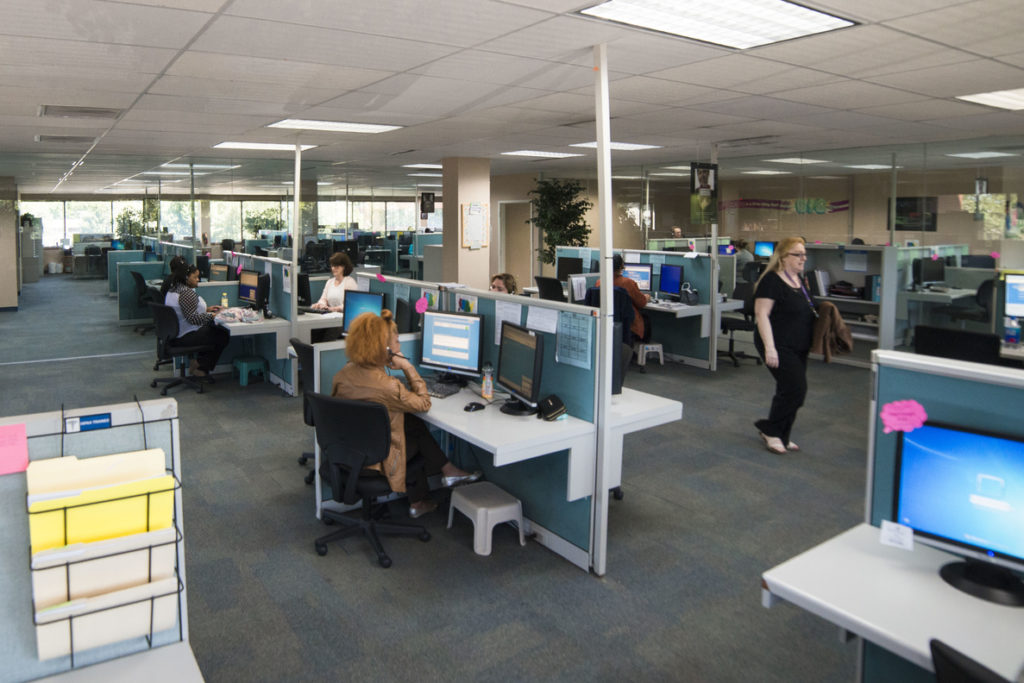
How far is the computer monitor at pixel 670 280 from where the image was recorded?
7840 millimetres

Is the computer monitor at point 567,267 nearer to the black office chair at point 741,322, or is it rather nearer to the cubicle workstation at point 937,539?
the black office chair at point 741,322

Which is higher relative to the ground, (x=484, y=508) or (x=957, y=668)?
(x=957, y=668)

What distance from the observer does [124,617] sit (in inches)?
52.9

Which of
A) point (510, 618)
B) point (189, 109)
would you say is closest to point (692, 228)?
point (189, 109)

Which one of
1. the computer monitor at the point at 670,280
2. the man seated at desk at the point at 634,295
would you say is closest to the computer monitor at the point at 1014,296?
the man seated at desk at the point at 634,295

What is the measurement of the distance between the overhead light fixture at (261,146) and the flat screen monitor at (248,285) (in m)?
1.36

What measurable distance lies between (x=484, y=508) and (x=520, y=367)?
70 cm

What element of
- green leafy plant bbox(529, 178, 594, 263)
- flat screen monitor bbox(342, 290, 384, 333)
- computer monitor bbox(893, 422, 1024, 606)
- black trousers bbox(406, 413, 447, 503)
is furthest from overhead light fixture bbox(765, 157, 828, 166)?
computer monitor bbox(893, 422, 1024, 606)

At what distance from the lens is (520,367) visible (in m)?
3.50

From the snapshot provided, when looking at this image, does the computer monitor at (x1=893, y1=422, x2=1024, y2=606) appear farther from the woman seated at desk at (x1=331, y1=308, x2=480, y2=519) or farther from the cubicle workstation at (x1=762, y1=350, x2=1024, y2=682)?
the woman seated at desk at (x1=331, y1=308, x2=480, y2=519)

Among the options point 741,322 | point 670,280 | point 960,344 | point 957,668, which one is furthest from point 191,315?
point 957,668

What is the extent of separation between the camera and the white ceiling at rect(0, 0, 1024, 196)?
2869mm

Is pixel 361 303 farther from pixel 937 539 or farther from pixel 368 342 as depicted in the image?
pixel 937 539

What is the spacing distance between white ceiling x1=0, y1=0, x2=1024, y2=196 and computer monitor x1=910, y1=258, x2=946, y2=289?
131 centimetres
